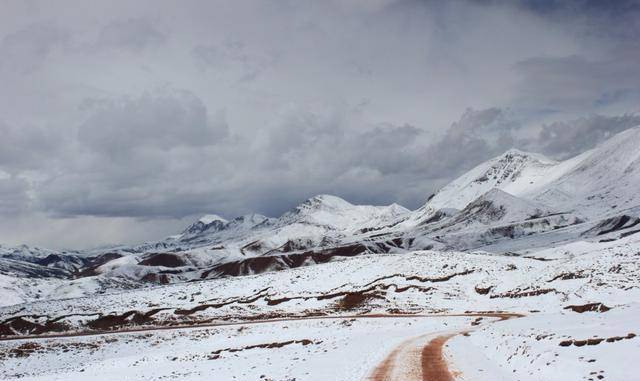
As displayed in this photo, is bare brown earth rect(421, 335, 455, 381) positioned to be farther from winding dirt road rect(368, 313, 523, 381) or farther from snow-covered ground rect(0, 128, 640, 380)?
snow-covered ground rect(0, 128, 640, 380)

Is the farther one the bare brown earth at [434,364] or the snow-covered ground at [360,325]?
the snow-covered ground at [360,325]

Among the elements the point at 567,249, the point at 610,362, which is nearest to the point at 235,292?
the point at 610,362

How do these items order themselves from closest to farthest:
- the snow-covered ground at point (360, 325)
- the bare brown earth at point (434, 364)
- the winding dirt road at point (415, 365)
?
1. the bare brown earth at point (434, 364)
2. the winding dirt road at point (415, 365)
3. the snow-covered ground at point (360, 325)

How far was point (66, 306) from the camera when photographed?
103 metres

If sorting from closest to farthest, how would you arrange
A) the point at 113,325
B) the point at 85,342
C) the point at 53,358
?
the point at 53,358, the point at 85,342, the point at 113,325

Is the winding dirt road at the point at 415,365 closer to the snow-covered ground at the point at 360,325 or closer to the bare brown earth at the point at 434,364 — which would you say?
the bare brown earth at the point at 434,364

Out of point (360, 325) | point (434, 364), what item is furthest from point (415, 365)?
point (360, 325)

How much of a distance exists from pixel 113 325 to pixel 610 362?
3212 inches

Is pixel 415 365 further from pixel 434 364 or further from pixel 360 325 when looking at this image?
pixel 360 325

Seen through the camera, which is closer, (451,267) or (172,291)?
(451,267)

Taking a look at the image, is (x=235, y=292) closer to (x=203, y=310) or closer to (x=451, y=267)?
(x=203, y=310)

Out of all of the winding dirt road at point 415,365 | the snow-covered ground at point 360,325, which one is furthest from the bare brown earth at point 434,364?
the snow-covered ground at point 360,325

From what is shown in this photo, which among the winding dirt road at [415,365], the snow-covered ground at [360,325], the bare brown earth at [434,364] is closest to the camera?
the bare brown earth at [434,364]

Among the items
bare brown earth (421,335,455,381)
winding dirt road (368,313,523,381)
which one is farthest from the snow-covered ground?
bare brown earth (421,335,455,381)
